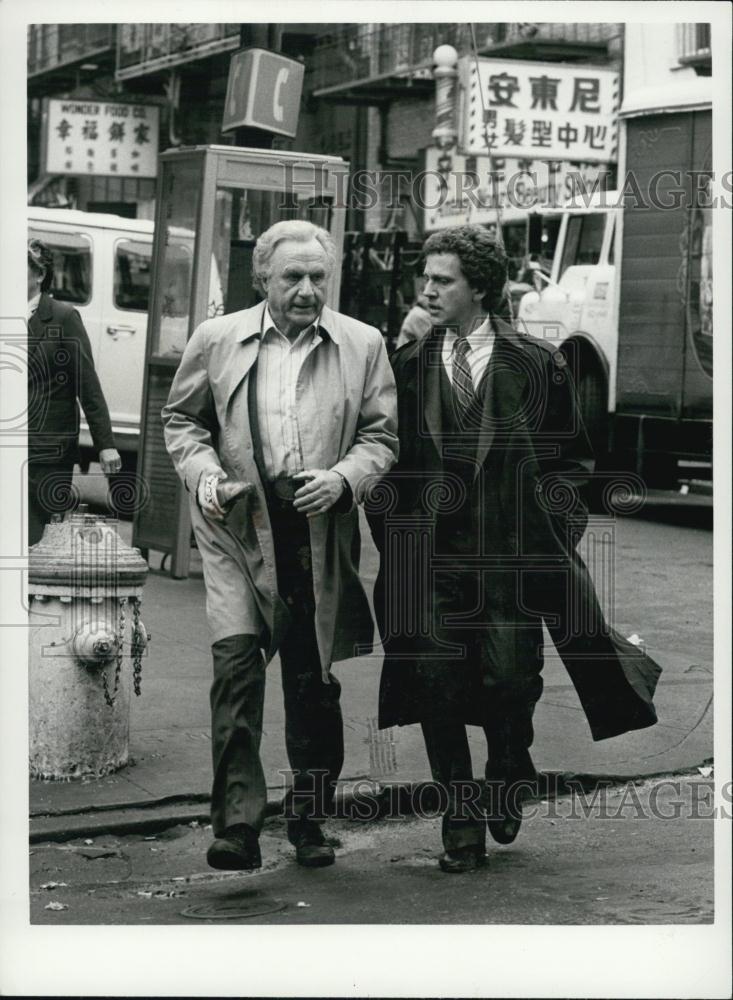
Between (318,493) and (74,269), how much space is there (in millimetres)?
10943

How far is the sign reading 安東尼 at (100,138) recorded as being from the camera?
26.9m

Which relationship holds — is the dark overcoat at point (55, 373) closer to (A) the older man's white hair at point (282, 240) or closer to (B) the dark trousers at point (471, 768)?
(A) the older man's white hair at point (282, 240)

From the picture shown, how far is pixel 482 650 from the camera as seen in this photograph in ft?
17.8

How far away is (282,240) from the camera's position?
513cm

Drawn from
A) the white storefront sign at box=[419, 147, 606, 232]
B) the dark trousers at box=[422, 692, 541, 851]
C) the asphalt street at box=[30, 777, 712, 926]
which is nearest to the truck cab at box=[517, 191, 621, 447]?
the white storefront sign at box=[419, 147, 606, 232]

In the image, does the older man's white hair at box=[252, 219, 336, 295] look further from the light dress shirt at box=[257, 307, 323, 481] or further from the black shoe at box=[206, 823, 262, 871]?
the black shoe at box=[206, 823, 262, 871]

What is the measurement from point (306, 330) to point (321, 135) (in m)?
27.4

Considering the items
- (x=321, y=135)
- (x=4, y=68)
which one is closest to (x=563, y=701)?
(x=4, y=68)

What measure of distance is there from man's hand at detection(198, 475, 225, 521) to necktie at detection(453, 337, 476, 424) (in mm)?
804

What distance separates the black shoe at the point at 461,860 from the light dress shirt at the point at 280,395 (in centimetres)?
128

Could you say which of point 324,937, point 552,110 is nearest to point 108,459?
point 324,937

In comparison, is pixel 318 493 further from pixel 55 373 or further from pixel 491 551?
pixel 55 373

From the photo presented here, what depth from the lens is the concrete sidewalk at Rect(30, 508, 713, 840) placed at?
5.97 m

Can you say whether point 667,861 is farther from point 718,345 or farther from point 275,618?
point 718,345
